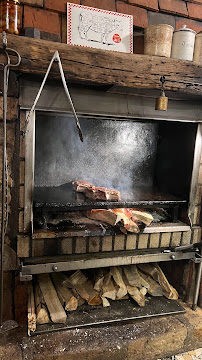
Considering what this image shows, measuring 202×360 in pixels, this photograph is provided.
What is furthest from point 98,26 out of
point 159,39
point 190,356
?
point 190,356

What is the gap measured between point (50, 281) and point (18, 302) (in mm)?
339

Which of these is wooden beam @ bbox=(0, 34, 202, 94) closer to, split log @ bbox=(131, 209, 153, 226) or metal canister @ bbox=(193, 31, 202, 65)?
metal canister @ bbox=(193, 31, 202, 65)

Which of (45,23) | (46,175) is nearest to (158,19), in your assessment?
(45,23)

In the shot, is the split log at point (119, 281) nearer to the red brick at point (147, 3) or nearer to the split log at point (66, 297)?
the split log at point (66, 297)

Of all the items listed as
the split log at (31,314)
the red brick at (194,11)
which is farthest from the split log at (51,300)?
the red brick at (194,11)

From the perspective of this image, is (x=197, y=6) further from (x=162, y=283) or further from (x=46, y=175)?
(x=162, y=283)

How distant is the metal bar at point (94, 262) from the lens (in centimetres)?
218

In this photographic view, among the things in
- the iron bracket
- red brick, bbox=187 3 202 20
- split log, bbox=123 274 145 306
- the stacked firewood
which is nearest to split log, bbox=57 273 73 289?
the stacked firewood

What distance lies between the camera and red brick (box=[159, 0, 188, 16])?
2551mm

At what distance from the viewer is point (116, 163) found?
2971 mm

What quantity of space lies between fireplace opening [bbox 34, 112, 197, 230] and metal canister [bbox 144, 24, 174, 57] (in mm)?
564

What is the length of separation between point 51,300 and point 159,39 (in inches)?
85.8

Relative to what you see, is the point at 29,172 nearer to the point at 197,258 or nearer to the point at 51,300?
the point at 51,300

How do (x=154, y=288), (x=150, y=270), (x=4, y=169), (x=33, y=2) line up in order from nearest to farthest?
(x=4, y=169)
(x=33, y=2)
(x=154, y=288)
(x=150, y=270)
